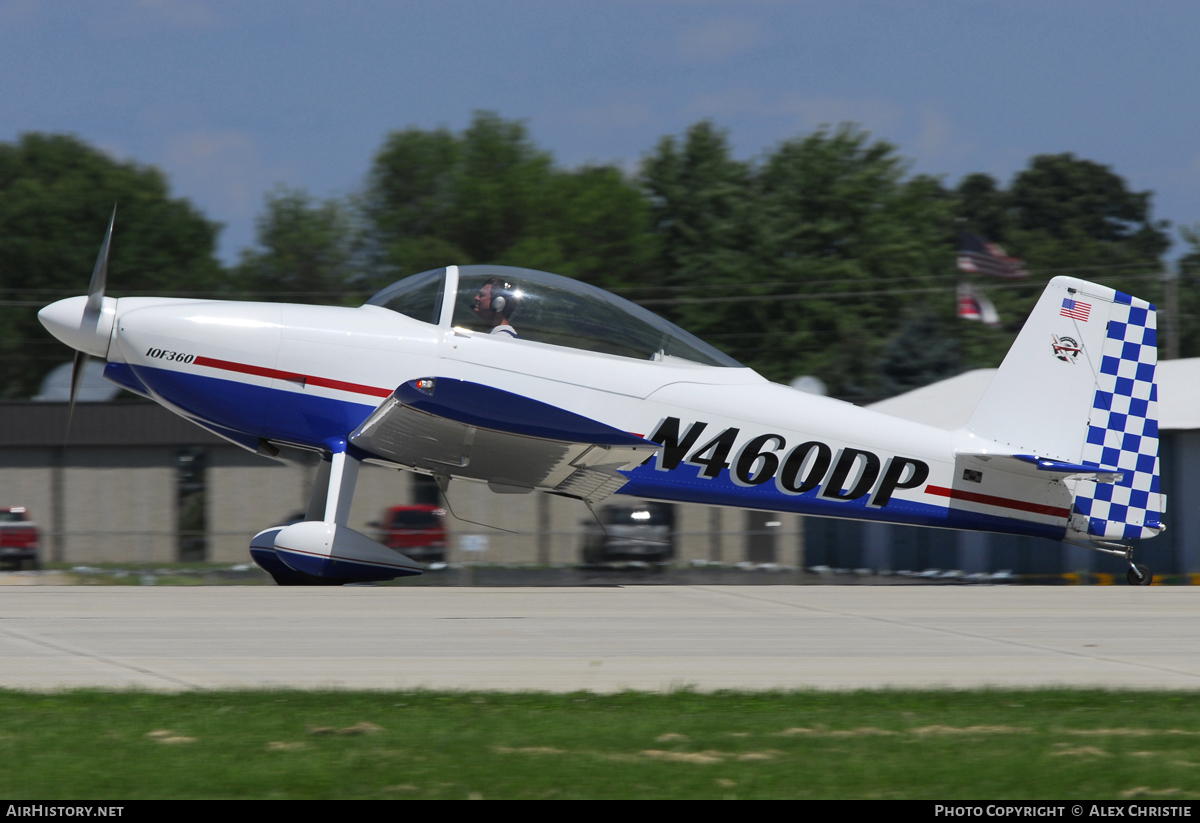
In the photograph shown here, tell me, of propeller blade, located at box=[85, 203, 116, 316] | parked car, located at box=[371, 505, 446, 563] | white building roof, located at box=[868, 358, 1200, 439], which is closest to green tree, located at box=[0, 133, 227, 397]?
parked car, located at box=[371, 505, 446, 563]

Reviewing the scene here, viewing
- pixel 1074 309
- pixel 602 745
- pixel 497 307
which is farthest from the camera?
pixel 1074 309

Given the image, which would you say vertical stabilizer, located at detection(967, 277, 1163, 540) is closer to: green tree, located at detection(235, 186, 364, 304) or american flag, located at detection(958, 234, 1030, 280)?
american flag, located at detection(958, 234, 1030, 280)

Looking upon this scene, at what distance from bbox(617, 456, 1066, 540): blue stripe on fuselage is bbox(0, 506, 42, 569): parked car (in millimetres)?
18150

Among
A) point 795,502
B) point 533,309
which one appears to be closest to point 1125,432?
point 795,502

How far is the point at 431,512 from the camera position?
23.7 m

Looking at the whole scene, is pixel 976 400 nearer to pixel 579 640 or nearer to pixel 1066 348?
pixel 1066 348

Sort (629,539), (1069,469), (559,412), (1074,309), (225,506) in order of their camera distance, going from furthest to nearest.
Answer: (225,506)
(629,539)
(1074,309)
(1069,469)
(559,412)

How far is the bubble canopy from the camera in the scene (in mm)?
9570

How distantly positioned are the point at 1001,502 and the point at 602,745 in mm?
7218

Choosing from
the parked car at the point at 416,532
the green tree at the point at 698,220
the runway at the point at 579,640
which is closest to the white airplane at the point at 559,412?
the runway at the point at 579,640

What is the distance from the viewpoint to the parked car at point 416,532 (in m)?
22.7

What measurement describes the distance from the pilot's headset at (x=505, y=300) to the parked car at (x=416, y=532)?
13290 mm

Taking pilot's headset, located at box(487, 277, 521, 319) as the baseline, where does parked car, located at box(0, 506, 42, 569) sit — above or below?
below

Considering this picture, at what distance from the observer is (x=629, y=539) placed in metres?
20.3
